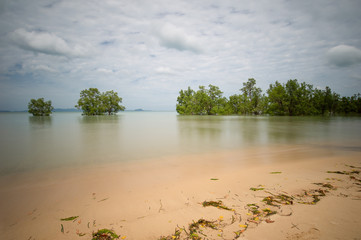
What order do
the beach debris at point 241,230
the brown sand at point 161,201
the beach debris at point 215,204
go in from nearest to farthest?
the beach debris at point 241,230 → the brown sand at point 161,201 → the beach debris at point 215,204

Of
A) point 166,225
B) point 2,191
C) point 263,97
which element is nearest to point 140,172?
point 166,225

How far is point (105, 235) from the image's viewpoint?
2.03 meters

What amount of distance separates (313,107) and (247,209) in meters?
67.3

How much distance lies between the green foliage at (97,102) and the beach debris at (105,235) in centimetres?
5941

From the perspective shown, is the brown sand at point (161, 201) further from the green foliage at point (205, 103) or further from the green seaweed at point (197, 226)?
the green foliage at point (205, 103)

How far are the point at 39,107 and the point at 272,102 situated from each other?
7511 centimetres

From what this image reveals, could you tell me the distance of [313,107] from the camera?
53.8 m

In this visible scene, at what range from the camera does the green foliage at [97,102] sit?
176 feet

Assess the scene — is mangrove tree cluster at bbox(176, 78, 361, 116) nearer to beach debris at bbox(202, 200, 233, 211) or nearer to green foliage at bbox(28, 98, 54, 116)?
green foliage at bbox(28, 98, 54, 116)

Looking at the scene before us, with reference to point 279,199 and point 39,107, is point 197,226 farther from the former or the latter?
point 39,107

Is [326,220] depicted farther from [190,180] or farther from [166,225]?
[190,180]

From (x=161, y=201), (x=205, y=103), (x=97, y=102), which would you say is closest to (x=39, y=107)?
(x=97, y=102)

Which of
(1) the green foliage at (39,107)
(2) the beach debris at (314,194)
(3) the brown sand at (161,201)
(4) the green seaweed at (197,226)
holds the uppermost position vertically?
(1) the green foliage at (39,107)

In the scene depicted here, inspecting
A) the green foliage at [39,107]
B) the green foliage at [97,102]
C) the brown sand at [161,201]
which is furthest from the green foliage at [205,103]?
the brown sand at [161,201]
